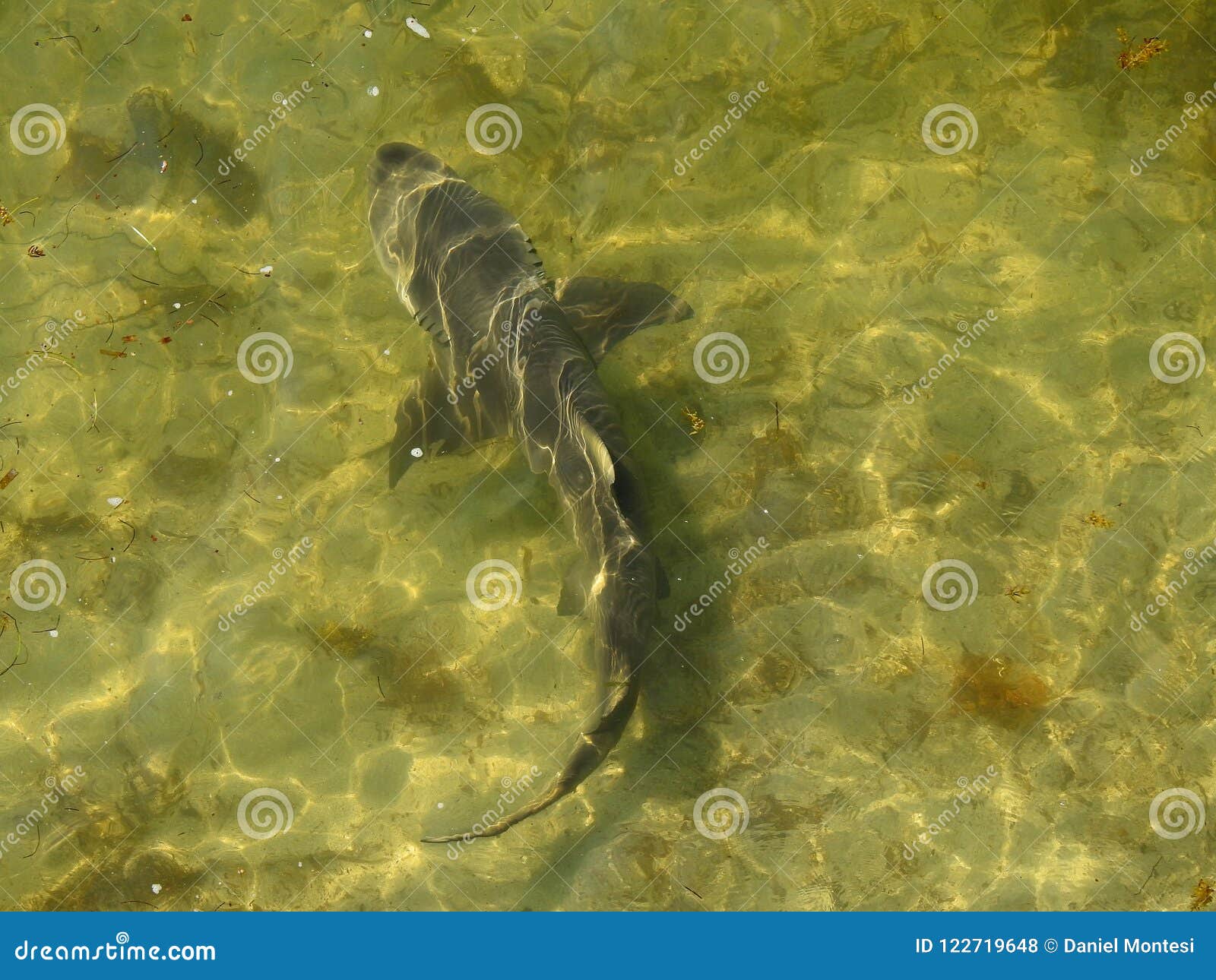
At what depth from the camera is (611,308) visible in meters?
6.80

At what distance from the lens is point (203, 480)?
7156 millimetres

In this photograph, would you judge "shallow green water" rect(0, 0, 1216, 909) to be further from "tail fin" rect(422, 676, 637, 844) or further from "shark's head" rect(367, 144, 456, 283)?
"tail fin" rect(422, 676, 637, 844)

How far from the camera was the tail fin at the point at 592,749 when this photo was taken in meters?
5.90

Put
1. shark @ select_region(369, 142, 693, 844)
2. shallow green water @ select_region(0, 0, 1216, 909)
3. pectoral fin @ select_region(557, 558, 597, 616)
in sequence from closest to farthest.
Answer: shark @ select_region(369, 142, 693, 844) → pectoral fin @ select_region(557, 558, 597, 616) → shallow green water @ select_region(0, 0, 1216, 909)

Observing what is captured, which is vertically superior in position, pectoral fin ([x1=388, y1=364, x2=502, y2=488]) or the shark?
the shark

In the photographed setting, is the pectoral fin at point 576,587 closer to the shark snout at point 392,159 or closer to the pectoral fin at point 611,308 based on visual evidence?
the pectoral fin at point 611,308

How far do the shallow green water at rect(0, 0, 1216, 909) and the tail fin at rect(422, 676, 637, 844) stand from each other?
18.1 inches

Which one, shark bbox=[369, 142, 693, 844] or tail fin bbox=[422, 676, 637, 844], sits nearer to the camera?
shark bbox=[369, 142, 693, 844]

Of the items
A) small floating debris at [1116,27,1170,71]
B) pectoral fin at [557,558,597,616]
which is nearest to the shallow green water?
small floating debris at [1116,27,1170,71]

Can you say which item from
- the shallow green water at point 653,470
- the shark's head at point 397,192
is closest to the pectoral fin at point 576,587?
the shallow green water at point 653,470

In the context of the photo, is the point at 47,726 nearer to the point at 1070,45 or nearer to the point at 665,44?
the point at 665,44

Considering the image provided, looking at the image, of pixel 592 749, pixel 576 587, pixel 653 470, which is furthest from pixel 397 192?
pixel 592 749

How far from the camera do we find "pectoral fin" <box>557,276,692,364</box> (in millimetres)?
6766

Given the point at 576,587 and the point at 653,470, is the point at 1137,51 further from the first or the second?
the point at 576,587
